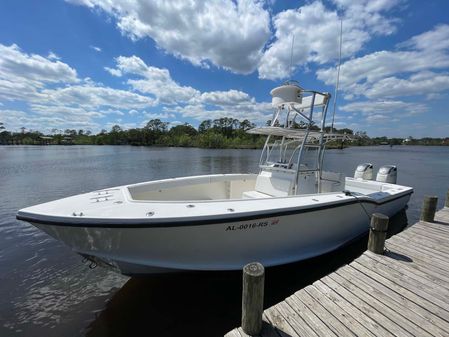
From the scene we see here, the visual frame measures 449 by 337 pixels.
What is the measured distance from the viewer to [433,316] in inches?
105

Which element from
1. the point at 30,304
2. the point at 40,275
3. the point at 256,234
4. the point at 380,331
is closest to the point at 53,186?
the point at 40,275

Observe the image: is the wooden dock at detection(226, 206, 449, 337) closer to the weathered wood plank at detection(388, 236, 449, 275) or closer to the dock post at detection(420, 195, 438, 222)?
the weathered wood plank at detection(388, 236, 449, 275)

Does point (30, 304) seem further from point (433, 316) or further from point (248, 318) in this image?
point (433, 316)

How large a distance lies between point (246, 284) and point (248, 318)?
1.12ft

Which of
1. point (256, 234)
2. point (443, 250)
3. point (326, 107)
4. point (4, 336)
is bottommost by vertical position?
point (4, 336)

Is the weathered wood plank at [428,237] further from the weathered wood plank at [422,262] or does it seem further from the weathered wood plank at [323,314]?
the weathered wood plank at [323,314]

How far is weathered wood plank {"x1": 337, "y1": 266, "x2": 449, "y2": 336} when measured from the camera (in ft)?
8.39

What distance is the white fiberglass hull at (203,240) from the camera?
3.36m

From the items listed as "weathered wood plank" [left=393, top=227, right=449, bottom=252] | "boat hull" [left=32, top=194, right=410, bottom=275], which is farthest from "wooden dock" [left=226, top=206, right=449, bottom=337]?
"boat hull" [left=32, top=194, right=410, bottom=275]

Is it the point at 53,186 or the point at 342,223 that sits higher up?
the point at 342,223

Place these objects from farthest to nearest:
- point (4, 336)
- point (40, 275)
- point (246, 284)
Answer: point (40, 275) → point (4, 336) → point (246, 284)

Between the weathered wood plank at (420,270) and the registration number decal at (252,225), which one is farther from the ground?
the registration number decal at (252,225)

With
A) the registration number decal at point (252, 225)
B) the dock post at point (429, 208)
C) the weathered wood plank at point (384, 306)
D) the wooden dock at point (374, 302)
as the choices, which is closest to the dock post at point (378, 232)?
the wooden dock at point (374, 302)

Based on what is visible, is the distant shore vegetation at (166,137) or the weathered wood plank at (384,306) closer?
the weathered wood plank at (384,306)
